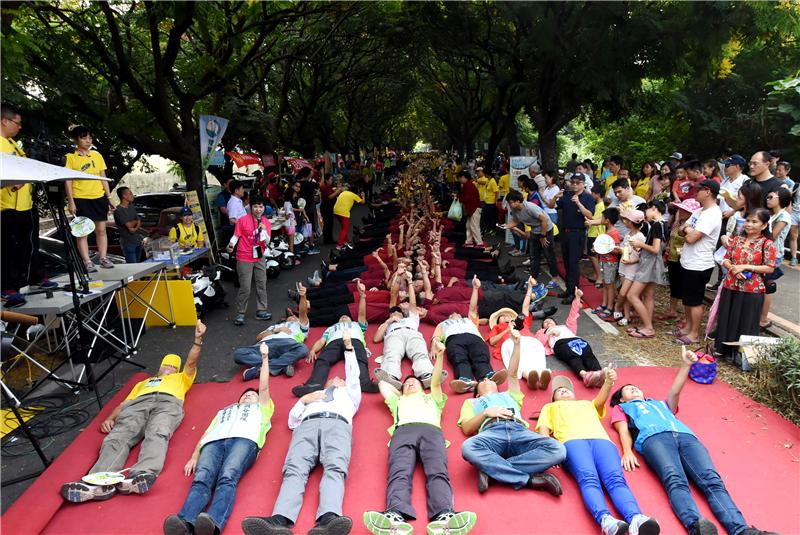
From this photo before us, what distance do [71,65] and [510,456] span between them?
9944 mm

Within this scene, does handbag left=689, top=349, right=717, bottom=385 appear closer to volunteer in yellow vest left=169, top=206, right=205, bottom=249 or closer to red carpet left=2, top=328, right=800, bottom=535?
red carpet left=2, top=328, right=800, bottom=535

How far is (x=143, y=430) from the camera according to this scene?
4.82 metres

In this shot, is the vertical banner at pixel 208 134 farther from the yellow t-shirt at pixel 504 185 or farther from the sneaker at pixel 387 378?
the yellow t-shirt at pixel 504 185

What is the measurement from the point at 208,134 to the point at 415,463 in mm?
8473

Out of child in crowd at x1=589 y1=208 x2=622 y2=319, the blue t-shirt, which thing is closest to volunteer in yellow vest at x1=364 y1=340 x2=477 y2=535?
the blue t-shirt

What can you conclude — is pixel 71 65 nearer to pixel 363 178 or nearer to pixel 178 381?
pixel 178 381

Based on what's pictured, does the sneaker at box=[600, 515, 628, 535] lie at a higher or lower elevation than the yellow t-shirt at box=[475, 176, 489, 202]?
lower

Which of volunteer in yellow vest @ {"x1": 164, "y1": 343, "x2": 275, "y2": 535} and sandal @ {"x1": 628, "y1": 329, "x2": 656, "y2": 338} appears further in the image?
sandal @ {"x1": 628, "y1": 329, "x2": 656, "y2": 338}

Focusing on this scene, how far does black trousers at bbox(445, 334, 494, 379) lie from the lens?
19.3 feet

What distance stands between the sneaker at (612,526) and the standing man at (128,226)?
8381mm

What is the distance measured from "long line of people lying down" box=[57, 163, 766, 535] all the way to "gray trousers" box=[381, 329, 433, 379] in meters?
0.02

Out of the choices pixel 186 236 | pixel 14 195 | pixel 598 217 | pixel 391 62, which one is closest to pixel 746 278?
pixel 598 217

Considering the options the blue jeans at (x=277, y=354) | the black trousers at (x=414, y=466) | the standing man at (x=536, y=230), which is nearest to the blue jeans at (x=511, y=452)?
the black trousers at (x=414, y=466)

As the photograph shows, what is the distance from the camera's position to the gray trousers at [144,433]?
436cm
